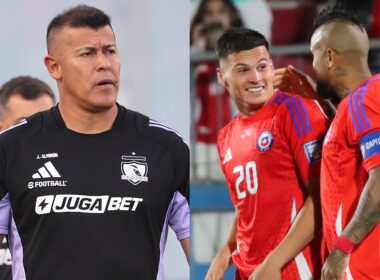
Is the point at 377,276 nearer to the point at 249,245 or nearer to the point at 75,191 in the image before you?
the point at 249,245

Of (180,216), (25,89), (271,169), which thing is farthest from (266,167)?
(25,89)

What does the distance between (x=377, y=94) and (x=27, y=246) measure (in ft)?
2.75

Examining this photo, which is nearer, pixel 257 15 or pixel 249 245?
pixel 257 15

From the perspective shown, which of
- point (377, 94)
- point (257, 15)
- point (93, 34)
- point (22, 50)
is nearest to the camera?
point (377, 94)

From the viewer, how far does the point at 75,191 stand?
1.93 m

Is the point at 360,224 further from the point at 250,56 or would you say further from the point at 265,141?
the point at 250,56

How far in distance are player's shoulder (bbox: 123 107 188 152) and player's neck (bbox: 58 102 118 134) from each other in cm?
5

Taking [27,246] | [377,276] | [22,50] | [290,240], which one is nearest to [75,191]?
[27,246]

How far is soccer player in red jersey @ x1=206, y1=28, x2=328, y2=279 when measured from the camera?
187cm

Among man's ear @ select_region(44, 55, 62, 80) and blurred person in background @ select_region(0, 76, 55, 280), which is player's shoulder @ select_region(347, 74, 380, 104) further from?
blurred person in background @ select_region(0, 76, 55, 280)

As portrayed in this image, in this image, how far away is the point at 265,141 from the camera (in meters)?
1.94

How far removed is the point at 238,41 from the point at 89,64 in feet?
1.13

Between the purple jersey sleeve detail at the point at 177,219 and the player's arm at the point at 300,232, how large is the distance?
0.71ft

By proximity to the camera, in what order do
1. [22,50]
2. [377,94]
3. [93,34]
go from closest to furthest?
1. [377,94]
2. [93,34]
3. [22,50]
